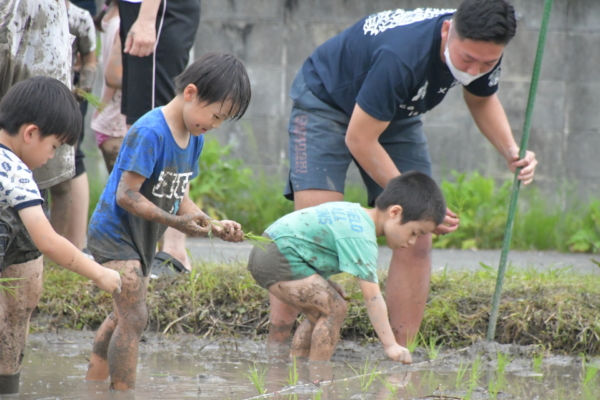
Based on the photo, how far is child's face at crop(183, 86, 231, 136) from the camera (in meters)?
2.81

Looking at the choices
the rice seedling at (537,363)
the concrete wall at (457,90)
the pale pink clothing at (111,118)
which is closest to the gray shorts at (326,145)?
the rice seedling at (537,363)

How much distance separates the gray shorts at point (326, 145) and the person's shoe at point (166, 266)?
950 millimetres

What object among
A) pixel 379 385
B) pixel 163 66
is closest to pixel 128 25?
pixel 163 66

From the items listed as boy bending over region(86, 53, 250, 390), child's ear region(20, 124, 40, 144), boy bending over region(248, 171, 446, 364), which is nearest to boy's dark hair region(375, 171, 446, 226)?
boy bending over region(248, 171, 446, 364)

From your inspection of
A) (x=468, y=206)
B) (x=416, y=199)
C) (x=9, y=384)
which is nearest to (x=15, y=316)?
(x=9, y=384)

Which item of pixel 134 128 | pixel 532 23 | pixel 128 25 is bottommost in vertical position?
pixel 134 128

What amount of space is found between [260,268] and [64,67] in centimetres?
119

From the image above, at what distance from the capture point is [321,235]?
3396 mm

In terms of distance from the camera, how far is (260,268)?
11.4 feet

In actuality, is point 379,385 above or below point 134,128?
below

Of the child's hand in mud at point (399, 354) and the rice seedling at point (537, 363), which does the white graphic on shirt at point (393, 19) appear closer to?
the child's hand in mud at point (399, 354)

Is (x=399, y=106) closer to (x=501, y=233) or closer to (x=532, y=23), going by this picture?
(x=501, y=233)

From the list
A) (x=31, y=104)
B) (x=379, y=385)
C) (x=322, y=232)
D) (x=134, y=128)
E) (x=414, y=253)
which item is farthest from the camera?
(x=414, y=253)

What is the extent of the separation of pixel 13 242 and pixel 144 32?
1521 mm
